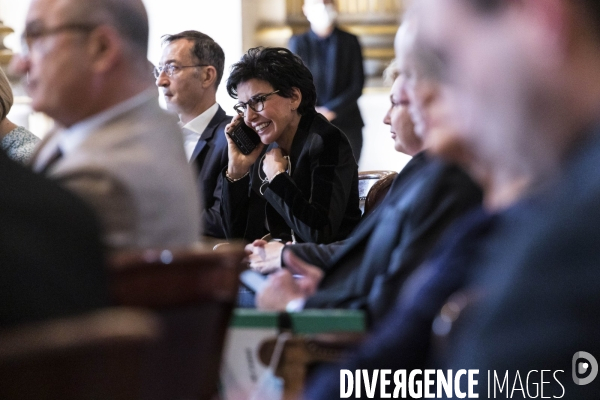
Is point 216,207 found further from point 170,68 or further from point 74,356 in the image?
point 74,356

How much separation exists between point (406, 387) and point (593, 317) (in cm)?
86

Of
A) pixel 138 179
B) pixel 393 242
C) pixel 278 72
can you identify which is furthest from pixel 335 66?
pixel 138 179

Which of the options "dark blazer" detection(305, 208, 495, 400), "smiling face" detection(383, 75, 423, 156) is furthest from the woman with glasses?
"dark blazer" detection(305, 208, 495, 400)

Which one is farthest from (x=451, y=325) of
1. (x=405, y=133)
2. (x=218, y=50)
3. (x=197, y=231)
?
(x=218, y=50)

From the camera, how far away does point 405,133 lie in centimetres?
256

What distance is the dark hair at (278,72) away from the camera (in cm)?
392

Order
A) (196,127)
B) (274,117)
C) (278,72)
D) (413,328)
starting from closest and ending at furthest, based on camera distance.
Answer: (413,328) < (274,117) < (278,72) < (196,127)

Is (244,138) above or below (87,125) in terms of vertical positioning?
above

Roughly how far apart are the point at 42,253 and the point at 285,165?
289cm

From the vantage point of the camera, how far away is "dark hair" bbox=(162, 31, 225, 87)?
4.81 m

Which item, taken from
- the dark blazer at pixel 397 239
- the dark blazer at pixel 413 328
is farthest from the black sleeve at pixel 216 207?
the dark blazer at pixel 413 328

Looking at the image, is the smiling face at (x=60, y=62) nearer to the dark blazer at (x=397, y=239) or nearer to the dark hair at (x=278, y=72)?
the dark blazer at (x=397, y=239)

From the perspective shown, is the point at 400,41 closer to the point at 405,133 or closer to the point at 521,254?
the point at 405,133

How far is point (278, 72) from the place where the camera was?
394 cm
